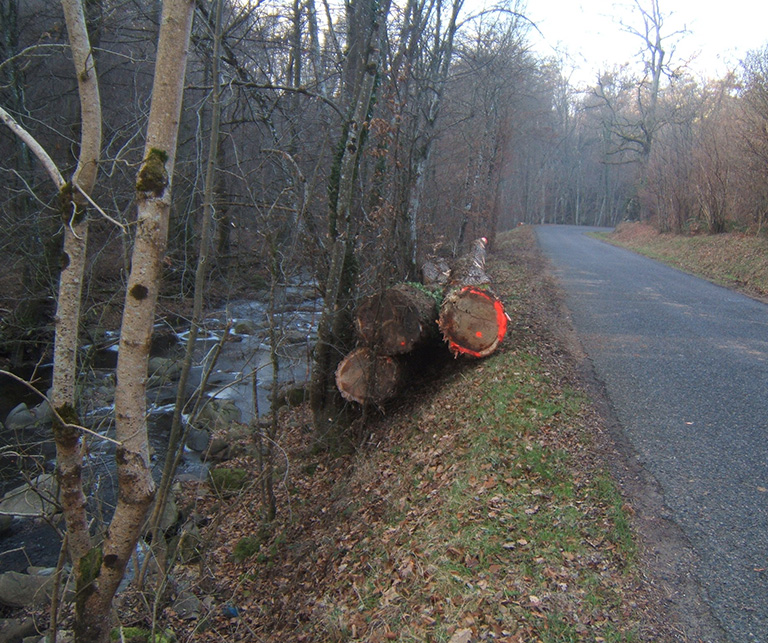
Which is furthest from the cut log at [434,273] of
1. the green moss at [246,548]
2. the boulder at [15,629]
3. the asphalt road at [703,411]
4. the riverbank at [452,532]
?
the boulder at [15,629]

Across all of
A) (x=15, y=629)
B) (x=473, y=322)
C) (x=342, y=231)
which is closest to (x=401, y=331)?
(x=473, y=322)

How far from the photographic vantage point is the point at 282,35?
395 inches

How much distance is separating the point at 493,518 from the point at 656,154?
26.5 metres

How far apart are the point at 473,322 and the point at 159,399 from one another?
6414 mm

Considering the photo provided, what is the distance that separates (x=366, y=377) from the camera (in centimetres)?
671

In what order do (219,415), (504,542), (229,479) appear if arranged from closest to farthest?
(504,542) < (229,479) < (219,415)

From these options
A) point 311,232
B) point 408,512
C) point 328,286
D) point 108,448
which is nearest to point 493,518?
point 408,512

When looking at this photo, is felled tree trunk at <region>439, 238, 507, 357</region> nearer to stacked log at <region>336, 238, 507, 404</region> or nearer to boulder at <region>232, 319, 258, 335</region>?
stacked log at <region>336, 238, 507, 404</region>

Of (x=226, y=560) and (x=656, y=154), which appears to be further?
(x=656, y=154)

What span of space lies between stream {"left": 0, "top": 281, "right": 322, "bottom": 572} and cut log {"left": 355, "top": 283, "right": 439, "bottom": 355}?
2.32ft

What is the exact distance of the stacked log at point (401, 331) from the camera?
21.6 ft

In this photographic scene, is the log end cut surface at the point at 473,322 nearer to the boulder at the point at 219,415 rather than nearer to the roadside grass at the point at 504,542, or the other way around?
the roadside grass at the point at 504,542

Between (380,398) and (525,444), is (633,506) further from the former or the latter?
(380,398)

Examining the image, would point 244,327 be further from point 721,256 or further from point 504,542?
point 721,256
